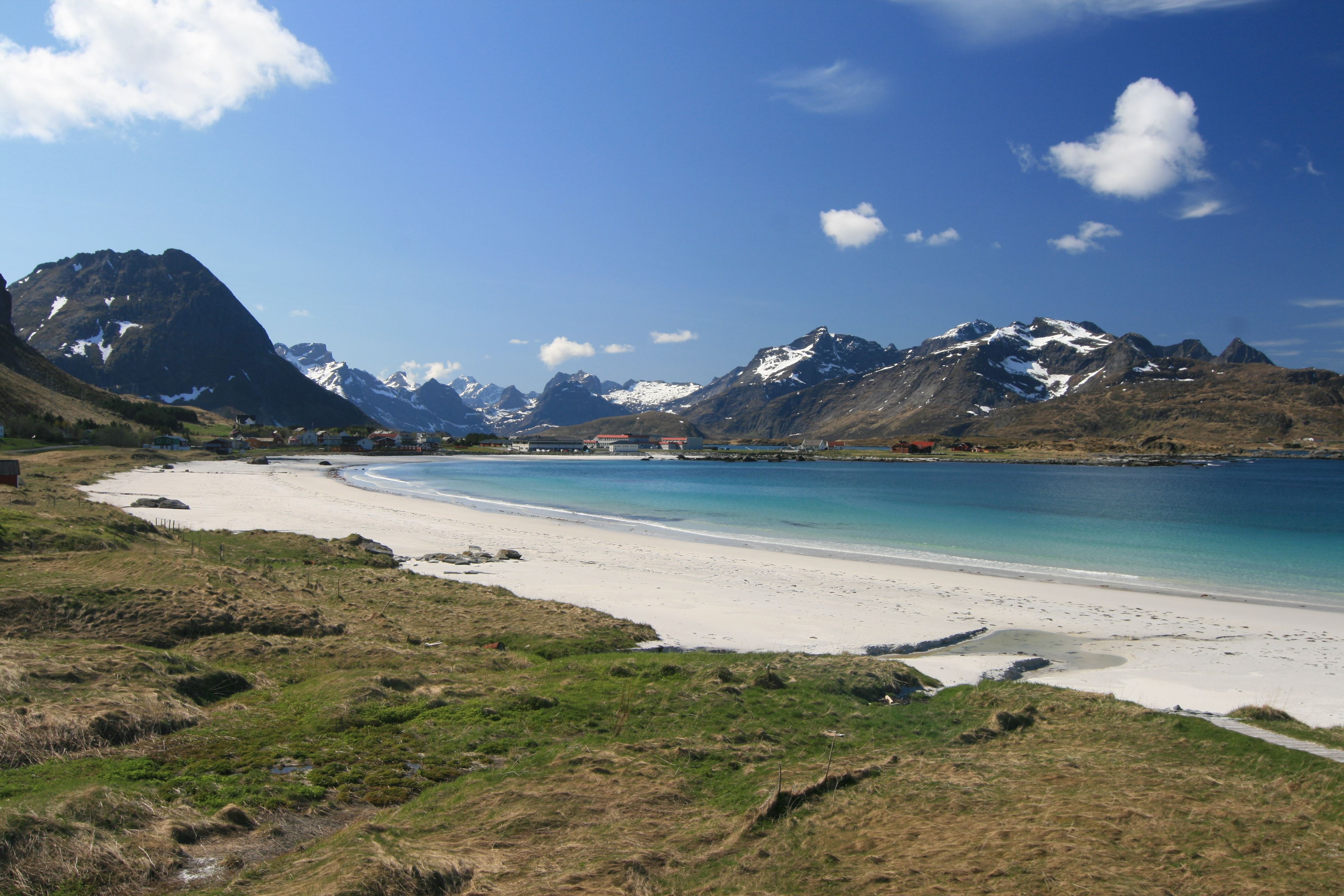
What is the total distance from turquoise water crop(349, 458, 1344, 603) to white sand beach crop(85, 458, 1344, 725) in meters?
6.47

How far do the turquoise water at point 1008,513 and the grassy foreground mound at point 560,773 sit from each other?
27004 mm

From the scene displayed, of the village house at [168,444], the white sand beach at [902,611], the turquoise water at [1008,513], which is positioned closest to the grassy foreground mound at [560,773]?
the white sand beach at [902,611]

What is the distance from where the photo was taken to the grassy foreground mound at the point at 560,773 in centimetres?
578

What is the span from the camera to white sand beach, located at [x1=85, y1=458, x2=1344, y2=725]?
51.9 feet

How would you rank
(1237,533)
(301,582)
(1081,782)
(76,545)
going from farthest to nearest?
(1237,533) < (301,582) < (76,545) < (1081,782)

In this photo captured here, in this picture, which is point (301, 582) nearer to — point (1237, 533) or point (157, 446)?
point (1237, 533)

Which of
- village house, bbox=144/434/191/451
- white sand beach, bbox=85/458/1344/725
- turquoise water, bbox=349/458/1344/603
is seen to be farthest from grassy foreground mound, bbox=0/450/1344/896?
A: village house, bbox=144/434/191/451

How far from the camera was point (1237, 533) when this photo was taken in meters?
50.8

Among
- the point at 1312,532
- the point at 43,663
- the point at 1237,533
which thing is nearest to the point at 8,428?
the point at 43,663

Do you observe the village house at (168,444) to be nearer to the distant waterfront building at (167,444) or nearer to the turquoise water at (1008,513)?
the distant waterfront building at (167,444)

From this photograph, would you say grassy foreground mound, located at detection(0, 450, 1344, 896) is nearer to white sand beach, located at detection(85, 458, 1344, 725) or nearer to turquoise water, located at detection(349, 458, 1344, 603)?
white sand beach, located at detection(85, 458, 1344, 725)

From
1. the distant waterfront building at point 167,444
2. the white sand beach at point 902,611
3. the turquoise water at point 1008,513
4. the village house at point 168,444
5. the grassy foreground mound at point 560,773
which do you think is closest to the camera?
the grassy foreground mound at point 560,773

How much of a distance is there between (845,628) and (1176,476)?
143 m

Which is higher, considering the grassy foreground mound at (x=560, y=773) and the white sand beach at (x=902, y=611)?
the grassy foreground mound at (x=560, y=773)
